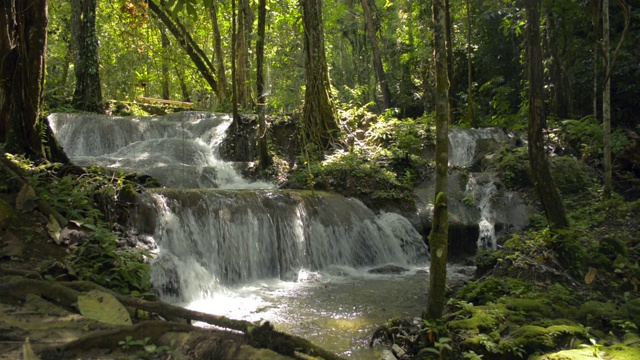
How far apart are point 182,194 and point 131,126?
233 inches

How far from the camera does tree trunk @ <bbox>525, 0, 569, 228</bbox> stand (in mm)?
7762

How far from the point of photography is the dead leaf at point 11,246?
16.1 feet

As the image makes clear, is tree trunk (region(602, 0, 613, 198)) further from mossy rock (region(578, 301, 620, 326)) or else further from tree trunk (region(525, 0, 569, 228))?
mossy rock (region(578, 301, 620, 326))

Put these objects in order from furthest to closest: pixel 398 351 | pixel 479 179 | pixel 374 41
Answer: pixel 374 41 < pixel 479 179 < pixel 398 351

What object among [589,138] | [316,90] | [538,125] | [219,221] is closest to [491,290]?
[538,125]

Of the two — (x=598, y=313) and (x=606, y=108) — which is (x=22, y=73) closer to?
(x=598, y=313)

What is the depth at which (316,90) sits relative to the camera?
13.8 meters

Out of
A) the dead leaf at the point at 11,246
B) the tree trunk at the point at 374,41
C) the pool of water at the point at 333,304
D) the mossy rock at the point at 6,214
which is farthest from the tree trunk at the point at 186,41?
the dead leaf at the point at 11,246

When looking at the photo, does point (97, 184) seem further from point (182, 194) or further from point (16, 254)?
point (16, 254)

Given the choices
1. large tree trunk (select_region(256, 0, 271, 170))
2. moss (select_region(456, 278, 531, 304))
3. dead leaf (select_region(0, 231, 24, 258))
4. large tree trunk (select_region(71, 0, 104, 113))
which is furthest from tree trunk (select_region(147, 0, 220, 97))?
moss (select_region(456, 278, 531, 304))

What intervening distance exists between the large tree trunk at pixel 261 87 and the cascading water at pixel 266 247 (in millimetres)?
809

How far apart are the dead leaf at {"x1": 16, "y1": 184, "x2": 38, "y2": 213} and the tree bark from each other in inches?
51.8

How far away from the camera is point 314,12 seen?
1368 centimetres

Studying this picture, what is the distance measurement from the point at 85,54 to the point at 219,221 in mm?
9296
